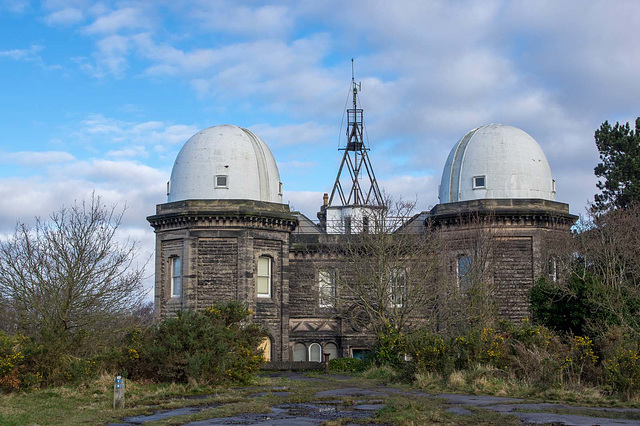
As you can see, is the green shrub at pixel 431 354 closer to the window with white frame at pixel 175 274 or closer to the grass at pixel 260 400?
the grass at pixel 260 400

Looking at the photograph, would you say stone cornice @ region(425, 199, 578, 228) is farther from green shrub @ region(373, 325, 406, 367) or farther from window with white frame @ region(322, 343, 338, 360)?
green shrub @ region(373, 325, 406, 367)

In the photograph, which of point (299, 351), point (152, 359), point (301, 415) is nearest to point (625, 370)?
point (301, 415)

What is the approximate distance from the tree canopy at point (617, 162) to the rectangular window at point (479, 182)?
5.66 m

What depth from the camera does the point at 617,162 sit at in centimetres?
3359

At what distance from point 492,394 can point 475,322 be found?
9.85m

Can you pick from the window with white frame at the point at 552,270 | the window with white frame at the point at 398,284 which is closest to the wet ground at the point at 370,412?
the window with white frame at the point at 398,284

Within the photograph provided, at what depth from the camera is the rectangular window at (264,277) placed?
3106 cm

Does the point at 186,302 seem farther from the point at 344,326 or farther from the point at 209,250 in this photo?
the point at 344,326

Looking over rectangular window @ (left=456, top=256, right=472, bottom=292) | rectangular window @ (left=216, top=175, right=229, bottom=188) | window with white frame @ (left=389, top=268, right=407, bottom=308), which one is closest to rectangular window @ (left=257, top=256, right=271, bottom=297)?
rectangular window @ (left=216, top=175, right=229, bottom=188)

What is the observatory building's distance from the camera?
97.3 feet

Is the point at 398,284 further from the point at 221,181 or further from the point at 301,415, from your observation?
the point at 301,415

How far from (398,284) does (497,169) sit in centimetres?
839

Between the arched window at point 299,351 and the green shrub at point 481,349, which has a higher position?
the green shrub at point 481,349

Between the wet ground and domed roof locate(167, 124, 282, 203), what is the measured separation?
16.6 metres
